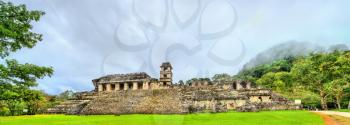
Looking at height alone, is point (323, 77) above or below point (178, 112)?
above

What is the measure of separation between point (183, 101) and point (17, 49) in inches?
1224

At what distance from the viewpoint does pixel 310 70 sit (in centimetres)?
5444

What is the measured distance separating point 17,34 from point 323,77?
50016 mm

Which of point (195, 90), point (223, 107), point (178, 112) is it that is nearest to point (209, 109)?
point (223, 107)

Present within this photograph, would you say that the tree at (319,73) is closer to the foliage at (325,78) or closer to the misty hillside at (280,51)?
the foliage at (325,78)

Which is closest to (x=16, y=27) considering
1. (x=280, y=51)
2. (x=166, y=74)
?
(x=166, y=74)

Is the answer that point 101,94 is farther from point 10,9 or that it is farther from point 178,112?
point 10,9

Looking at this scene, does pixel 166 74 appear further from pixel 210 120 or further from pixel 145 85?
pixel 210 120

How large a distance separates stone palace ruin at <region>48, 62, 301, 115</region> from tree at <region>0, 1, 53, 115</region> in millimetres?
27110

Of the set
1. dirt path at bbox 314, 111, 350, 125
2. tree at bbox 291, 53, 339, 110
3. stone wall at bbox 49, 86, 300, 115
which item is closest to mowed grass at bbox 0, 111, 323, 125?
dirt path at bbox 314, 111, 350, 125

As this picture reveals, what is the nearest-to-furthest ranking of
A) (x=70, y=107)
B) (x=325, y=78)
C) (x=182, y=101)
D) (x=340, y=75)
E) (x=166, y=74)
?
(x=182, y=101) → (x=340, y=75) → (x=70, y=107) → (x=325, y=78) → (x=166, y=74)

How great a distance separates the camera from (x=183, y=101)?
44.5 metres

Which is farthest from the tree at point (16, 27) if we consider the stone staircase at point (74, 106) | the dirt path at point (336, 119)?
the stone staircase at point (74, 106)

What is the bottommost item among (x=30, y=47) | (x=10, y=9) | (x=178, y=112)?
(x=178, y=112)
